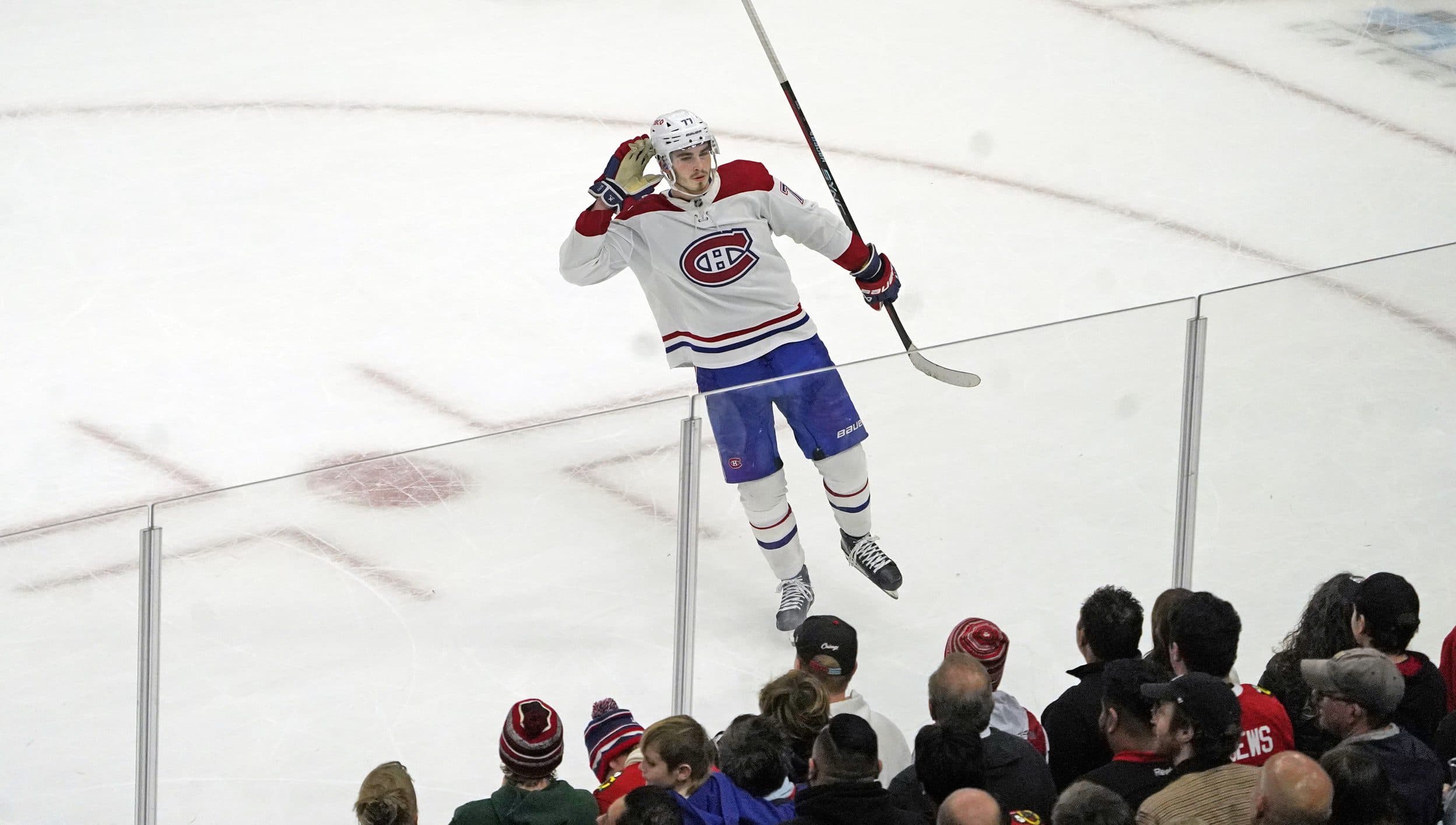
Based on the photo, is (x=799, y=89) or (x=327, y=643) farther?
(x=799, y=89)

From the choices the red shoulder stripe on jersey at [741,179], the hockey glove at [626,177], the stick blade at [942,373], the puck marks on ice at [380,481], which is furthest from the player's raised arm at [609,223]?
the puck marks on ice at [380,481]

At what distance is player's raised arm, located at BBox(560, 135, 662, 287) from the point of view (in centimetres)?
411

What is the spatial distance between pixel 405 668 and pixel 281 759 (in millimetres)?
248

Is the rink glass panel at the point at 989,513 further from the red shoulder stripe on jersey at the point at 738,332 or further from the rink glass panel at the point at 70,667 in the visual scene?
the rink glass panel at the point at 70,667

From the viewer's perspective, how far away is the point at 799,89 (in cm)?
792

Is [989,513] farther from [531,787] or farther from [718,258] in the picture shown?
[531,787]

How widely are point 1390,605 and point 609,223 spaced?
191 cm

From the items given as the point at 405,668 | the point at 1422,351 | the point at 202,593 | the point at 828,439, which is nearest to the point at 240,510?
the point at 202,593

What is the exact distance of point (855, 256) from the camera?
4.39m

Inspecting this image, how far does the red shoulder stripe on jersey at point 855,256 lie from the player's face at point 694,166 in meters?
0.43

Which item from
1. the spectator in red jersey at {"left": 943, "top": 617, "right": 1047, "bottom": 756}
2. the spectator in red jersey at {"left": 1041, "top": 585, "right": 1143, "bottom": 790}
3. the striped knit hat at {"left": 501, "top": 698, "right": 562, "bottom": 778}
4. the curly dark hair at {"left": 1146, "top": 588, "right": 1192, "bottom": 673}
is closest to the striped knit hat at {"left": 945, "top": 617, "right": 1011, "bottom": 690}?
the spectator in red jersey at {"left": 943, "top": 617, "right": 1047, "bottom": 756}

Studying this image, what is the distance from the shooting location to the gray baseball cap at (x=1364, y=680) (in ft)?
8.70

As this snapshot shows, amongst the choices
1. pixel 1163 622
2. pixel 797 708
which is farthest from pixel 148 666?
pixel 1163 622

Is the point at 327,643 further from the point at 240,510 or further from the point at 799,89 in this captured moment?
the point at 799,89
